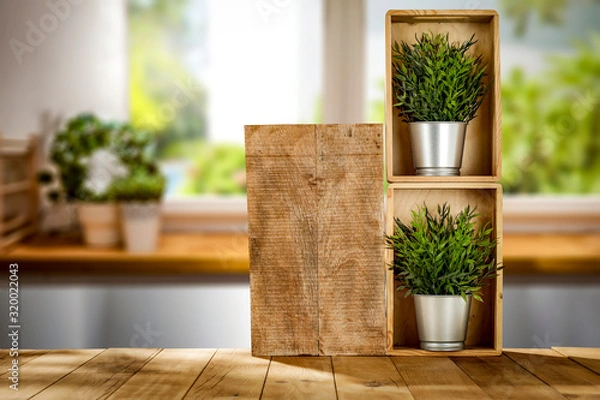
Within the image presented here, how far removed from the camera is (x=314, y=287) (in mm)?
1257

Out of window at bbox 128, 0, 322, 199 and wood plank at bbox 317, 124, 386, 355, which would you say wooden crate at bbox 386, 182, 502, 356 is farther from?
window at bbox 128, 0, 322, 199

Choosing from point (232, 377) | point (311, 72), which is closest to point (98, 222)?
point (311, 72)

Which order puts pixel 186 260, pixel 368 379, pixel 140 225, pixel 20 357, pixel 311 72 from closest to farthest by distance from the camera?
pixel 368 379, pixel 20 357, pixel 186 260, pixel 140 225, pixel 311 72

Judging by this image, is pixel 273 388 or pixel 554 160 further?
pixel 554 160

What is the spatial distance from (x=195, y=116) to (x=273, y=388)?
2.45m

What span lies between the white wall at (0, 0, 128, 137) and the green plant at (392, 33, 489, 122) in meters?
2.23

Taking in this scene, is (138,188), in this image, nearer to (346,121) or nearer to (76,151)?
(76,151)

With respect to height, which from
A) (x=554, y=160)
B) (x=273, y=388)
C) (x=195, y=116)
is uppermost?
(x=195, y=116)

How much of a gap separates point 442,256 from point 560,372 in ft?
0.86

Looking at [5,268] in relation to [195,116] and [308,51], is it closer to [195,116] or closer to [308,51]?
[195,116]

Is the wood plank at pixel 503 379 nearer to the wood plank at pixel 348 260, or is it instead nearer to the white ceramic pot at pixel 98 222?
the wood plank at pixel 348 260

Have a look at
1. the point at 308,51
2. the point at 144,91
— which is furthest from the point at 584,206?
the point at 144,91

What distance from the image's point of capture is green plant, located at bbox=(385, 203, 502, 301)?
124 cm

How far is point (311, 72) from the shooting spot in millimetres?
3312
